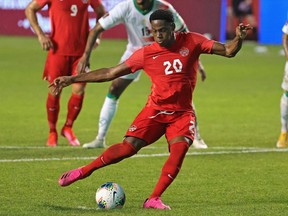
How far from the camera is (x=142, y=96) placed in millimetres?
20438

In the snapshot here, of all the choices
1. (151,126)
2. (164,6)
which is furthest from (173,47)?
(164,6)

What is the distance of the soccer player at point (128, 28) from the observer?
13.1 m

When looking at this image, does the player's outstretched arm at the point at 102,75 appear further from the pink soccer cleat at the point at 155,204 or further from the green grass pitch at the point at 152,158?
the pink soccer cleat at the point at 155,204

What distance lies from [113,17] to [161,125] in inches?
150

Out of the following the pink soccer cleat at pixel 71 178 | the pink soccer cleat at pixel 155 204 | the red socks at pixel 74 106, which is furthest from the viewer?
the red socks at pixel 74 106

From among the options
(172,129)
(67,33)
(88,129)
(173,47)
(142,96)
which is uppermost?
(173,47)

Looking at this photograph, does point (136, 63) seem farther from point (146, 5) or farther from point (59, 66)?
point (59, 66)

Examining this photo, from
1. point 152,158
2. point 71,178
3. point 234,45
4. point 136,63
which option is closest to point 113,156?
point 71,178

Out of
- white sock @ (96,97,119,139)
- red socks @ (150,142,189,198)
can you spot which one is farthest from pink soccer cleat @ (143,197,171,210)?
white sock @ (96,97,119,139)

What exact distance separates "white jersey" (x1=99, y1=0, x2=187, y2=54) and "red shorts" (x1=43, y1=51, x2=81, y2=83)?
0.97 meters

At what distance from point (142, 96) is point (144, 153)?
23.9ft

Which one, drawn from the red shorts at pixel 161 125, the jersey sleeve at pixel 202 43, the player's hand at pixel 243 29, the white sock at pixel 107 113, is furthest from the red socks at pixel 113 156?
the white sock at pixel 107 113

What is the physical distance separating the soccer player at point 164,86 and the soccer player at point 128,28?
300 centimetres

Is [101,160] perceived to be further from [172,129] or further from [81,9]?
[81,9]
